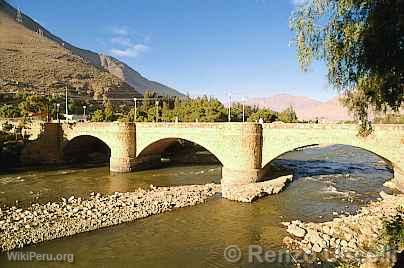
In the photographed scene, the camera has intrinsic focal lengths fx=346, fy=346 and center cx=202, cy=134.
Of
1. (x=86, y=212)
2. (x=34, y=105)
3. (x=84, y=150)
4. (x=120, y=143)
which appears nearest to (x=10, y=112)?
(x=34, y=105)

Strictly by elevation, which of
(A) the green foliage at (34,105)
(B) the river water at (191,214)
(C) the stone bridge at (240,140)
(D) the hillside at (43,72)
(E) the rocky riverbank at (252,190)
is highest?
(D) the hillside at (43,72)

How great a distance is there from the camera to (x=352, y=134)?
783 inches

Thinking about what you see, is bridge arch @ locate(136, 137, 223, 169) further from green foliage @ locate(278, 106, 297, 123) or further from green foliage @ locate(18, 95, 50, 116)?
green foliage @ locate(18, 95, 50, 116)

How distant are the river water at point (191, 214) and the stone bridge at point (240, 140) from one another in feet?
7.72

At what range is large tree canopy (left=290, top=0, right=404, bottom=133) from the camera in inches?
261

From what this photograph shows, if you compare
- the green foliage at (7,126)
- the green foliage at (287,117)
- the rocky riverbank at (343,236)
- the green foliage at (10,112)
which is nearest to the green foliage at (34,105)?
the green foliage at (10,112)

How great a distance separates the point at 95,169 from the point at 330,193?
2079cm

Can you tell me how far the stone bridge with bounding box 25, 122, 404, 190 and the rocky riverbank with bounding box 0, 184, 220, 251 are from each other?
9.56ft

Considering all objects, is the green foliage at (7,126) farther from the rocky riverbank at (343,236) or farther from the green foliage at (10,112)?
the rocky riverbank at (343,236)

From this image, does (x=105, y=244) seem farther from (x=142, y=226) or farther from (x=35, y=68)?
(x=35, y=68)

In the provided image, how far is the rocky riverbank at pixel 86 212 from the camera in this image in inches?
557

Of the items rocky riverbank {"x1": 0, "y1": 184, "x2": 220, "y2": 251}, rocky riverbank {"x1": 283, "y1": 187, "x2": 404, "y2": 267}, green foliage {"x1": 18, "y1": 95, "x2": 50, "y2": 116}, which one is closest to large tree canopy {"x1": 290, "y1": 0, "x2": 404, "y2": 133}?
rocky riverbank {"x1": 283, "y1": 187, "x2": 404, "y2": 267}

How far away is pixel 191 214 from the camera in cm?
1741

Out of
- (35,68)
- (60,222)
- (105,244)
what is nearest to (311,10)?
(105,244)
